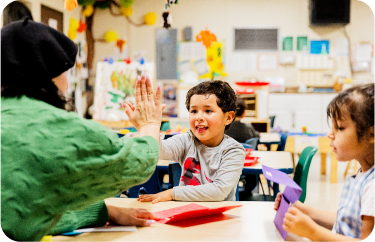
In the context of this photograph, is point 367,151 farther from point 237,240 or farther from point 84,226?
point 84,226

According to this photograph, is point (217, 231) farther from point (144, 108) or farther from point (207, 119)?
point (207, 119)

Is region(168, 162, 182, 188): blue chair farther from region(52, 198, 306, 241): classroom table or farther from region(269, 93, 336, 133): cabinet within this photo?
region(269, 93, 336, 133): cabinet

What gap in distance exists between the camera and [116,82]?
530 cm

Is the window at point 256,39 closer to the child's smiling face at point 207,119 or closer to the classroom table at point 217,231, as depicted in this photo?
the child's smiling face at point 207,119

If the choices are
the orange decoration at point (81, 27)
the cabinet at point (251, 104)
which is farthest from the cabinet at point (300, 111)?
the orange decoration at point (81, 27)

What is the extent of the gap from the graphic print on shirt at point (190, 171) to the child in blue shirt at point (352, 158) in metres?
0.70

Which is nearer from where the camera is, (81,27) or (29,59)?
(29,59)

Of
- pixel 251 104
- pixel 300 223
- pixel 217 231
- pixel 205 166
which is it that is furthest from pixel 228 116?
pixel 251 104

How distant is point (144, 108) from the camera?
116 cm

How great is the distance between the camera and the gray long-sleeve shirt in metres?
1.39

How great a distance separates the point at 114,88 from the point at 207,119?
12.5 ft

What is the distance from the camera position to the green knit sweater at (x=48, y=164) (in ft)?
2.44

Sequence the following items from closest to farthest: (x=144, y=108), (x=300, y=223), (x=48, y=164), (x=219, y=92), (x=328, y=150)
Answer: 1. (x=48, y=164)
2. (x=300, y=223)
3. (x=144, y=108)
4. (x=219, y=92)
5. (x=328, y=150)

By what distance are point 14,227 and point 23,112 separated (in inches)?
9.6
